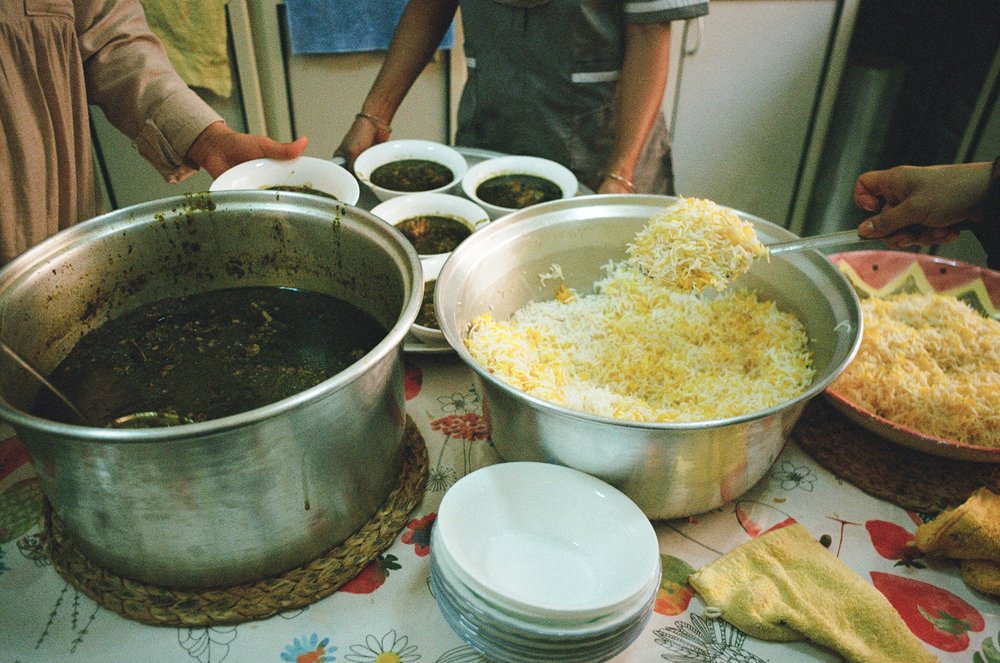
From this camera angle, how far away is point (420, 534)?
1251mm

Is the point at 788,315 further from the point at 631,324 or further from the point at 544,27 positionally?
the point at 544,27

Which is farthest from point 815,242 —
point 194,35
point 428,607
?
point 194,35

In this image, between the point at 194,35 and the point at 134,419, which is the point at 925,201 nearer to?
the point at 134,419

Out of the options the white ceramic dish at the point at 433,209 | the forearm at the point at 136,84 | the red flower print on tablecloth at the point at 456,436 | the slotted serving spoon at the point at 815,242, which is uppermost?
the forearm at the point at 136,84

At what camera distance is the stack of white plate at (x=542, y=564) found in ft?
2.96

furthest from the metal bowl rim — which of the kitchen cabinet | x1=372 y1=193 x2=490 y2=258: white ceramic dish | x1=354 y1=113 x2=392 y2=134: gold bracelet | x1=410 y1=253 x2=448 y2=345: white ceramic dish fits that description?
the kitchen cabinet

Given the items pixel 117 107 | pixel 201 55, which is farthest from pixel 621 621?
pixel 201 55

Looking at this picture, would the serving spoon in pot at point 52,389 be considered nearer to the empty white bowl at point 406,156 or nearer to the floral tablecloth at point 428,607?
the floral tablecloth at point 428,607

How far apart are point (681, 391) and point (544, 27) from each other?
5.39ft

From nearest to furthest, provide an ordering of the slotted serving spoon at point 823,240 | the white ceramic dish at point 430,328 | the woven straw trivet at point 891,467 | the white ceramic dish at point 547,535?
the white ceramic dish at point 547,535 → the woven straw trivet at point 891,467 → the slotted serving spoon at point 823,240 → the white ceramic dish at point 430,328

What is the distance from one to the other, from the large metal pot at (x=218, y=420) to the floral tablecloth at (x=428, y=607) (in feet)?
0.34

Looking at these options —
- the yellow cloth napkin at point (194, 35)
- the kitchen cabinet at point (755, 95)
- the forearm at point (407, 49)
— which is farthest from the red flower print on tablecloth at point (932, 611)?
the yellow cloth napkin at point (194, 35)

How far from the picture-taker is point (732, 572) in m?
1.15

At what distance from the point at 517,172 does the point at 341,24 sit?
2.20 m
